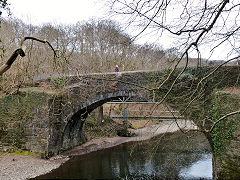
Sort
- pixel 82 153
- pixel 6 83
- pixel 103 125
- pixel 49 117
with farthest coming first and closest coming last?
pixel 103 125 → pixel 82 153 → pixel 49 117 → pixel 6 83

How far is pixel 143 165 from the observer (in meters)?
7.45

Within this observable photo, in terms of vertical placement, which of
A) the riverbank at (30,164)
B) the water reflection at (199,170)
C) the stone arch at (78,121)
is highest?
the stone arch at (78,121)

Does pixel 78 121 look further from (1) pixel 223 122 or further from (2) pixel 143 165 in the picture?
(1) pixel 223 122

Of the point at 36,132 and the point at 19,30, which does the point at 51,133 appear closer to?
the point at 36,132

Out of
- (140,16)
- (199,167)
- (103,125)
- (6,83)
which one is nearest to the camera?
(140,16)

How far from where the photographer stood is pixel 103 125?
1197 cm

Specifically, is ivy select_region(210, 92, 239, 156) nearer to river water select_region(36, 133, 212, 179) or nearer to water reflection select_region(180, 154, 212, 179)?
river water select_region(36, 133, 212, 179)

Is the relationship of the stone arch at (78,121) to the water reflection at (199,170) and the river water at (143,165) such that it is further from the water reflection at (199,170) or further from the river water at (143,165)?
the water reflection at (199,170)

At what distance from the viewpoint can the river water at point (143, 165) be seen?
6.52 m

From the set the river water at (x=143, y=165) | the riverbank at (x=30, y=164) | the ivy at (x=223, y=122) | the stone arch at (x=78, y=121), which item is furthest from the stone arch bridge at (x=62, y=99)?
the ivy at (x=223, y=122)

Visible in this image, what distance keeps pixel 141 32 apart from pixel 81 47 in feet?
36.6

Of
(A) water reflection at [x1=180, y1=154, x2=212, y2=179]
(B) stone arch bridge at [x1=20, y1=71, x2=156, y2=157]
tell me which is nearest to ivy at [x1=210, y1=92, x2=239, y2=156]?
(A) water reflection at [x1=180, y1=154, x2=212, y2=179]

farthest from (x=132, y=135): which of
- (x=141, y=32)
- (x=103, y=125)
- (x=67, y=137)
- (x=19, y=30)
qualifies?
(x=141, y=32)

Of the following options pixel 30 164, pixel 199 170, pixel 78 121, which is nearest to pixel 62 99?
pixel 78 121
